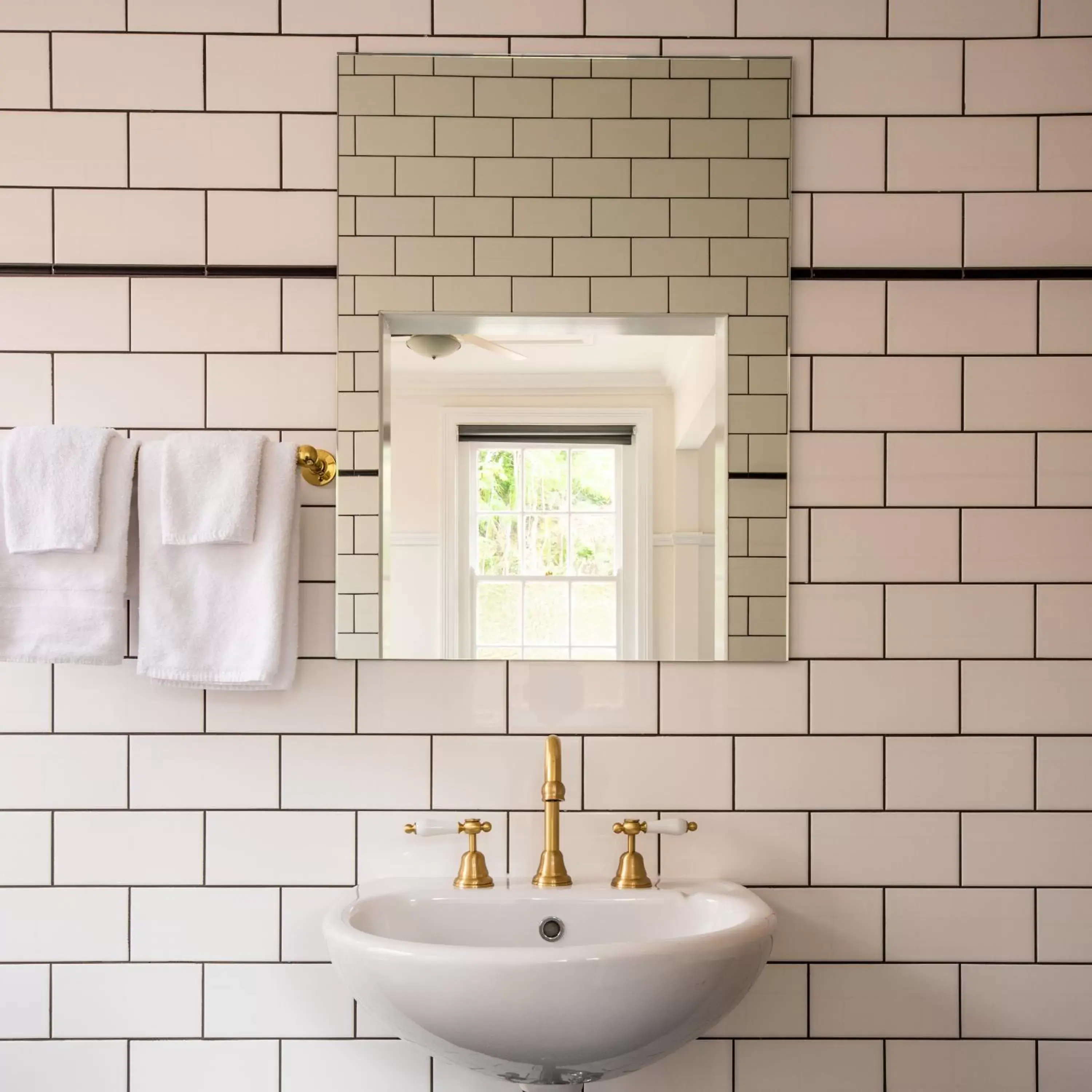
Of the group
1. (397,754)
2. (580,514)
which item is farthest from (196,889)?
(580,514)

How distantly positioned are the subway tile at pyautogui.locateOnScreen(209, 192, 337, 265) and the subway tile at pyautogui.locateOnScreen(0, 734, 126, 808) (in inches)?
28.7

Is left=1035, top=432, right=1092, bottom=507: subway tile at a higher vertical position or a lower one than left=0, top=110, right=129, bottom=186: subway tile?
lower

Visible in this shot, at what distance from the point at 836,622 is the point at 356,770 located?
28.6 inches

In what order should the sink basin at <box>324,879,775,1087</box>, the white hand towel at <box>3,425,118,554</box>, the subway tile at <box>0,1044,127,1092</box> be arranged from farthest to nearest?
1. the subway tile at <box>0,1044,127,1092</box>
2. the white hand towel at <box>3,425,118,554</box>
3. the sink basin at <box>324,879,775,1087</box>

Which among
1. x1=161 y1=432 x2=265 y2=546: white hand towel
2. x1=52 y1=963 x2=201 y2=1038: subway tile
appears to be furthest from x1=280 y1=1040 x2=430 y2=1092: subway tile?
x1=161 y1=432 x2=265 y2=546: white hand towel

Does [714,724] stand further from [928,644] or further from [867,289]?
[867,289]

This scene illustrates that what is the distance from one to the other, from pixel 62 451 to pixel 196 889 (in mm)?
639

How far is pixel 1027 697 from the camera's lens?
1.44 metres

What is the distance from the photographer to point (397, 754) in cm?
143

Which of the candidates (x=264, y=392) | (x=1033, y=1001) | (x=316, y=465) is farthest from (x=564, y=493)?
(x=1033, y=1001)

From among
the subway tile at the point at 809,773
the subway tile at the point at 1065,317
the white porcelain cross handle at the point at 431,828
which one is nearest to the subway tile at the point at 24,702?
the white porcelain cross handle at the point at 431,828

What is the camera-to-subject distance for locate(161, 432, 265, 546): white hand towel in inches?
51.9

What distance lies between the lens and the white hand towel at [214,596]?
4.38 ft

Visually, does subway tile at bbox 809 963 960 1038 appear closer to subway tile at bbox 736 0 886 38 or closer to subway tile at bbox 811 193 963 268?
subway tile at bbox 811 193 963 268
